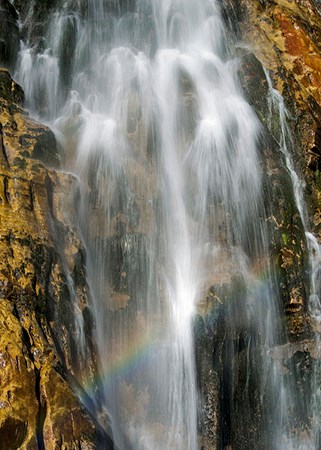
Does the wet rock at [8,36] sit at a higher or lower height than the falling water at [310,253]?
higher

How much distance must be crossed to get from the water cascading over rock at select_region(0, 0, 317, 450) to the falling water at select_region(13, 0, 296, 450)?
0.03 m

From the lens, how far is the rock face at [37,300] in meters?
6.24

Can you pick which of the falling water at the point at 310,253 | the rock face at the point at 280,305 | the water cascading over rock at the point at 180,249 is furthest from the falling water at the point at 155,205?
the falling water at the point at 310,253

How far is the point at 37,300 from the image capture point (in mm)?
7449

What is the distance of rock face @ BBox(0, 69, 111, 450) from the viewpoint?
6.24 meters

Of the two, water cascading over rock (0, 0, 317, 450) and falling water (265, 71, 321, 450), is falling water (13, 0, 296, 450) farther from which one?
falling water (265, 71, 321, 450)

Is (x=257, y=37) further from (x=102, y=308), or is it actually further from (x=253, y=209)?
(x=102, y=308)

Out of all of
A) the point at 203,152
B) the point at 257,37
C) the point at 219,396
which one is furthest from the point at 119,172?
the point at 257,37

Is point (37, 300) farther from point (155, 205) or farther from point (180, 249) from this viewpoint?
point (155, 205)

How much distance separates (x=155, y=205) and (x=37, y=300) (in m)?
4.75

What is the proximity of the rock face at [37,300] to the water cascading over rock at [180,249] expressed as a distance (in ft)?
1.33

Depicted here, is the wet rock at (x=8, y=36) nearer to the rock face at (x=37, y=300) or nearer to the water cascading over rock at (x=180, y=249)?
the water cascading over rock at (x=180, y=249)

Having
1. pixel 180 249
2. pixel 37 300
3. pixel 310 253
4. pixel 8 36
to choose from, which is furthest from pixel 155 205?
pixel 8 36

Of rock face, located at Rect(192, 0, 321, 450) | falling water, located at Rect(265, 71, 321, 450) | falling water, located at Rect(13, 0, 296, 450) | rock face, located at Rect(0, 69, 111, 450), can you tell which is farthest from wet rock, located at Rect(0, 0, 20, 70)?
falling water, located at Rect(265, 71, 321, 450)
